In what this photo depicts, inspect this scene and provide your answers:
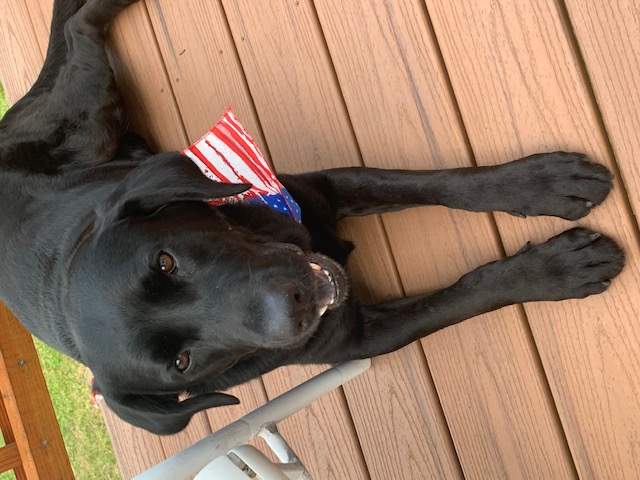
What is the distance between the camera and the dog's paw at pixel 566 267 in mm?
1729

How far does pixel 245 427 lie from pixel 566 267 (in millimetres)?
968

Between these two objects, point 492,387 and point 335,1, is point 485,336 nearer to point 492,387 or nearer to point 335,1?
point 492,387

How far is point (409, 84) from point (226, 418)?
1.52 metres

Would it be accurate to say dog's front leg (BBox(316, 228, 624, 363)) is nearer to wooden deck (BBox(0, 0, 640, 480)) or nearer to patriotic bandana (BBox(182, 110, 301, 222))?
wooden deck (BBox(0, 0, 640, 480))

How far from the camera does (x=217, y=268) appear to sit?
1.59 meters

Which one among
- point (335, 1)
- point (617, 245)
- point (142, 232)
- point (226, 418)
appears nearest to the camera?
point (142, 232)

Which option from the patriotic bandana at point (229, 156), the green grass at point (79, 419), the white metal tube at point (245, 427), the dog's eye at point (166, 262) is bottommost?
the green grass at point (79, 419)

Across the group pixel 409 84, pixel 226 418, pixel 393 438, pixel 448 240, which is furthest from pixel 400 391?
pixel 409 84

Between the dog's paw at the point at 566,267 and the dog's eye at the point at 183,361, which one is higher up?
the dog's eye at the point at 183,361

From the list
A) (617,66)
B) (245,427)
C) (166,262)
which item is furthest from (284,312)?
(617,66)

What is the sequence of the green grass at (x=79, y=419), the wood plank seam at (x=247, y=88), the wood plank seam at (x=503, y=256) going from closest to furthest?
the wood plank seam at (x=503, y=256), the wood plank seam at (x=247, y=88), the green grass at (x=79, y=419)

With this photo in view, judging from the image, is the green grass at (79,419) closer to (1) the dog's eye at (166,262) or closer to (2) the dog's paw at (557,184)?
(1) the dog's eye at (166,262)

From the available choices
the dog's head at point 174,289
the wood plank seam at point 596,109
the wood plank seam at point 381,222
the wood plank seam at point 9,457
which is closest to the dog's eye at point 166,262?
the dog's head at point 174,289

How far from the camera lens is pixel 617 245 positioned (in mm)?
1737
